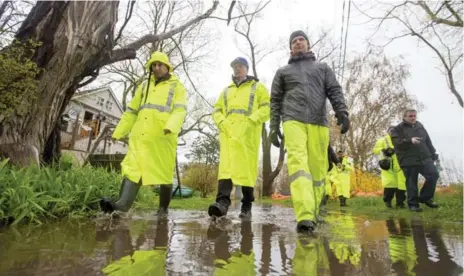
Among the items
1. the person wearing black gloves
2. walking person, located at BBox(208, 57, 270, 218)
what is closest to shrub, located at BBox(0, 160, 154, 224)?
walking person, located at BBox(208, 57, 270, 218)

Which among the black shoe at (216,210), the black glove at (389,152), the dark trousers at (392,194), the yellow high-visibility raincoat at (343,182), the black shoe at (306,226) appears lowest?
the black shoe at (306,226)

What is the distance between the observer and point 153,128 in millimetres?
4270

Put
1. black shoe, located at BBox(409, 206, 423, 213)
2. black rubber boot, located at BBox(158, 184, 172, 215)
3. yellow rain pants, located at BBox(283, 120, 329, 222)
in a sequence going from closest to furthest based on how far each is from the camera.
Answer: yellow rain pants, located at BBox(283, 120, 329, 222), black rubber boot, located at BBox(158, 184, 172, 215), black shoe, located at BBox(409, 206, 423, 213)

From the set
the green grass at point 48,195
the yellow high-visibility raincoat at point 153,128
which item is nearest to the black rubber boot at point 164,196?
the yellow high-visibility raincoat at point 153,128

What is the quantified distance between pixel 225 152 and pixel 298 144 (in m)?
1.19

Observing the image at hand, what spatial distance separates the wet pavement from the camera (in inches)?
73.3

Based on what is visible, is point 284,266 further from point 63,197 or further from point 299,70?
point 63,197

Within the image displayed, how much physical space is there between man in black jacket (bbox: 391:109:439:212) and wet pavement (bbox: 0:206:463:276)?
10.8 ft

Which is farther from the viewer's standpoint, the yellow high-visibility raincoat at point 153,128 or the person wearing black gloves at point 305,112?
the yellow high-visibility raincoat at point 153,128

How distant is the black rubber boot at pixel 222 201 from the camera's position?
4059mm

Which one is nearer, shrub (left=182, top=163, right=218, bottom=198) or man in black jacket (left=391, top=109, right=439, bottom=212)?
man in black jacket (left=391, top=109, right=439, bottom=212)

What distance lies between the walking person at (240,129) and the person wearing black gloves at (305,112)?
0.53 m

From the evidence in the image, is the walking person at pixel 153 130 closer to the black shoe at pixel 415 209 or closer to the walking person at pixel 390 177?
the black shoe at pixel 415 209

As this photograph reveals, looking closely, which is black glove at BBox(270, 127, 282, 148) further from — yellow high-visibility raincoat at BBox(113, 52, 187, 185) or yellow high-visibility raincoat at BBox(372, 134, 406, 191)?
yellow high-visibility raincoat at BBox(372, 134, 406, 191)
